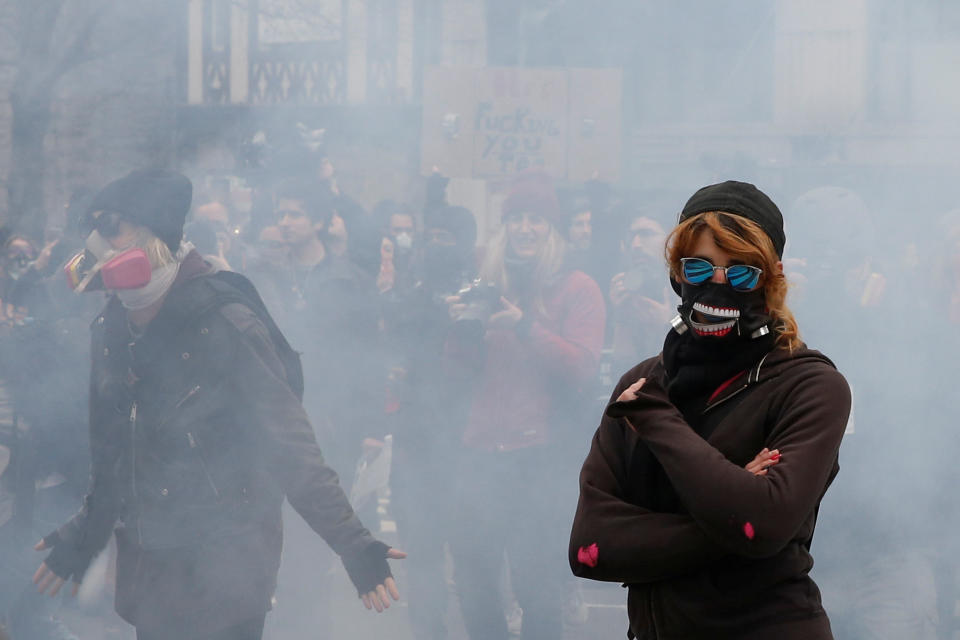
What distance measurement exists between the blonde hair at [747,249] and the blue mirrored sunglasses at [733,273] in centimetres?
1

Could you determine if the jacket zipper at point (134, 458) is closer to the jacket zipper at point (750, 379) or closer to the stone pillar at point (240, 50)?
the jacket zipper at point (750, 379)

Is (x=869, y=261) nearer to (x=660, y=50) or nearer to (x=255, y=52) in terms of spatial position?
(x=660, y=50)

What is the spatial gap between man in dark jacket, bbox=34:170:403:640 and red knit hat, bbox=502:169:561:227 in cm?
148

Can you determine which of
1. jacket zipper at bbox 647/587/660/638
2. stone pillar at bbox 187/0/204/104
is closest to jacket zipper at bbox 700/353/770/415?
jacket zipper at bbox 647/587/660/638

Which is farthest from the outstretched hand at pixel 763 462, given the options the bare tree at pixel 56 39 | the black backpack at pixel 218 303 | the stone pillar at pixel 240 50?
the stone pillar at pixel 240 50

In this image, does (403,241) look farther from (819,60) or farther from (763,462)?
(763,462)

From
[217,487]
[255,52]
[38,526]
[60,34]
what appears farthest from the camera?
[255,52]

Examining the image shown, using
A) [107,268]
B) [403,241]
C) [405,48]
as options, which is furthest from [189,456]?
[405,48]

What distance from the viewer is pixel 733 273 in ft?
4.79

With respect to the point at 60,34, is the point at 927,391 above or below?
below

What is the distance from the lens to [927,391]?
4.24 metres

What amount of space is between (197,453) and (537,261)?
1678 millimetres

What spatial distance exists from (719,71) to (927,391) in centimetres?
153

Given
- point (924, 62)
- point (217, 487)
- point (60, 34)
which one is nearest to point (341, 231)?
point (60, 34)
